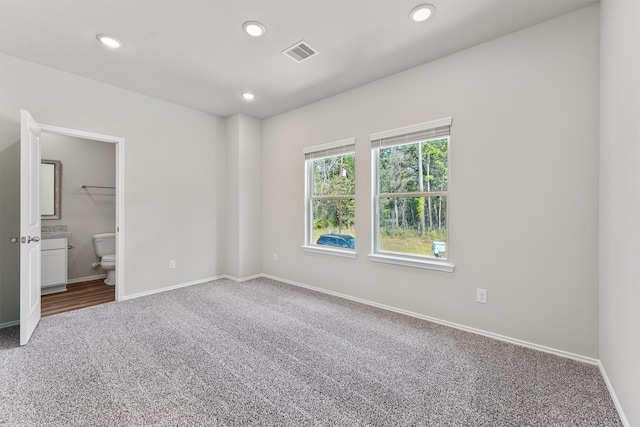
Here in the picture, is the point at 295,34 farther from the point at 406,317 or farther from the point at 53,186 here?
the point at 53,186

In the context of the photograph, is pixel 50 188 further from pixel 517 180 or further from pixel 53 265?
pixel 517 180

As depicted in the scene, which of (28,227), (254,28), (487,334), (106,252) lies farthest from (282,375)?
(106,252)

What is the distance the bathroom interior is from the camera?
157 inches

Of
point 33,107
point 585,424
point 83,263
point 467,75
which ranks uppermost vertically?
point 467,75

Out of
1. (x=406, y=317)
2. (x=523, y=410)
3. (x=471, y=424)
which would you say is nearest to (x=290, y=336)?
(x=406, y=317)

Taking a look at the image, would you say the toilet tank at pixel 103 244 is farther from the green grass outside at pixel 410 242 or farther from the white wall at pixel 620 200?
the white wall at pixel 620 200

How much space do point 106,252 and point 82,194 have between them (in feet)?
3.40

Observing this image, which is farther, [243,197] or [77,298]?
[243,197]

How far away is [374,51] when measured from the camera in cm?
272

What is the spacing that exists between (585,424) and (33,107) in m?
5.20

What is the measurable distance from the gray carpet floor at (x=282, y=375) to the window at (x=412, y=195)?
2.41 feet

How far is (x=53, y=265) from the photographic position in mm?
3969

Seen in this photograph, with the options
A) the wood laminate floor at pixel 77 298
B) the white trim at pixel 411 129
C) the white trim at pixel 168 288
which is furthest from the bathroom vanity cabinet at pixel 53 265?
the white trim at pixel 411 129

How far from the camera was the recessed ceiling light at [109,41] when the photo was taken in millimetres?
2476
